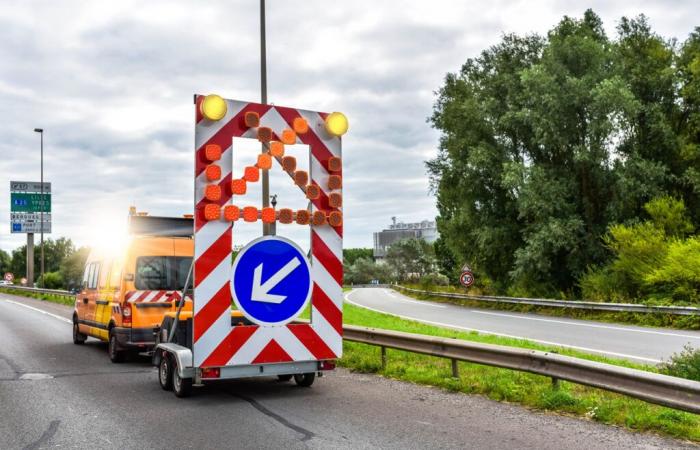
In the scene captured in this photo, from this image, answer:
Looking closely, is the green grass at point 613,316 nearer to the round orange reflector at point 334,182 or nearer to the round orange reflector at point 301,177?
the round orange reflector at point 334,182

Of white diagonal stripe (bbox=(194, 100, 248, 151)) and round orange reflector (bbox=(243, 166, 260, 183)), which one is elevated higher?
white diagonal stripe (bbox=(194, 100, 248, 151))

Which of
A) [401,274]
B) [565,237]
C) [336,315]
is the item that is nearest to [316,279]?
[336,315]

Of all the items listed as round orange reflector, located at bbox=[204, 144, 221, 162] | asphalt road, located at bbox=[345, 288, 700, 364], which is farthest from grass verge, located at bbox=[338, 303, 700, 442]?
asphalt road, located at bbox=[345, 288, 700, 364]

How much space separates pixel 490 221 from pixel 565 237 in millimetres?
6205

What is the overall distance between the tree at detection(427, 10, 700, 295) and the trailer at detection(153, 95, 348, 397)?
20.8m

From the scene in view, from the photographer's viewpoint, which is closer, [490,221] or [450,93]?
[490,221]

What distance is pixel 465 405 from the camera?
24.5ft

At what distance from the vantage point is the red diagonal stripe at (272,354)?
25.5ft

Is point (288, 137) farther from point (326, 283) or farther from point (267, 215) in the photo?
point (326, 283)

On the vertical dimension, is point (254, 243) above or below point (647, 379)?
above

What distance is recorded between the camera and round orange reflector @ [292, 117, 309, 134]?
26.5 ft

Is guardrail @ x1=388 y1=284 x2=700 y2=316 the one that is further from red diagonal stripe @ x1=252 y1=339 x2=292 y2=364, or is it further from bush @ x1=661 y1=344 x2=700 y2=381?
red diagonal stripe @ x1=252 y1=339 x2=292 y2=364

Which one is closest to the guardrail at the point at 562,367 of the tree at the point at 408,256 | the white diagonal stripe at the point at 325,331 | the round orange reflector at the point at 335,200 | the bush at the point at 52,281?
the white diagonal stripe at the point at 325,331

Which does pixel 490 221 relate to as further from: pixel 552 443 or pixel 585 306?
pixel 552 443
